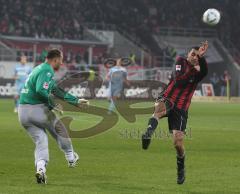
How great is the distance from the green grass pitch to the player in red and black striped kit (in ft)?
2.28

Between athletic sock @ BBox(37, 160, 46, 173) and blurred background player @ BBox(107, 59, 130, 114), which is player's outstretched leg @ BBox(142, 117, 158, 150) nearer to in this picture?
athletic sock @ BBox(37, 160, 46, 173)

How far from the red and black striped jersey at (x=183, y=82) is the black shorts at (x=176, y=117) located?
0.06 m

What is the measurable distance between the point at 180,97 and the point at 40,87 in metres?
2.39

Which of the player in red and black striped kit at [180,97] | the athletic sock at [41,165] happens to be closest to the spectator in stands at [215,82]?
the player in red and black striped kit at [180,97]

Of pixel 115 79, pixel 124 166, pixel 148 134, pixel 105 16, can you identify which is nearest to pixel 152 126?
pixel 148 134

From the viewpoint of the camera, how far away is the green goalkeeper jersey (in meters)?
11.5

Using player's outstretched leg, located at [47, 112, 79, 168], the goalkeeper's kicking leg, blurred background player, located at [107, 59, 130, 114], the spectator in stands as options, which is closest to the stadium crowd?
the spectator in stands

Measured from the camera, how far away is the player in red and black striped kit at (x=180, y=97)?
39.4 ft

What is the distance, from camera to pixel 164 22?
68.8 m

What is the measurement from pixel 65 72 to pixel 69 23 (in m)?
8.41

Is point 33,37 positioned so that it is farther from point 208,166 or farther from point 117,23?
point 208,166

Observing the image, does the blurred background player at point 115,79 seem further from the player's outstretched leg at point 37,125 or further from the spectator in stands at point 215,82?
the spectator in stands at point 215,82

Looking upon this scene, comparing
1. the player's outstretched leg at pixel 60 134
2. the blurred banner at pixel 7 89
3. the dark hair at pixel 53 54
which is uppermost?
the dark hair at pixel 53 54

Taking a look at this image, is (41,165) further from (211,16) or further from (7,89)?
(7,89)
